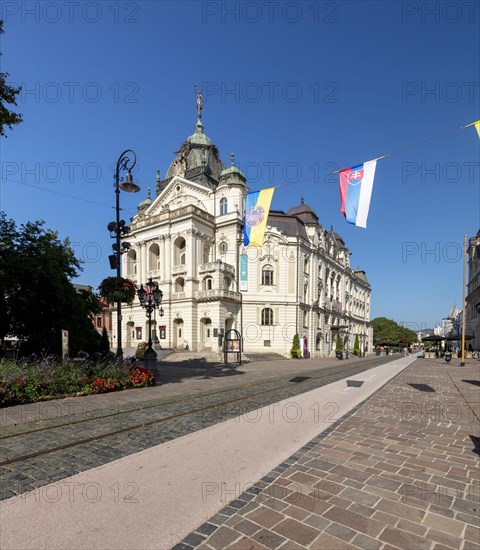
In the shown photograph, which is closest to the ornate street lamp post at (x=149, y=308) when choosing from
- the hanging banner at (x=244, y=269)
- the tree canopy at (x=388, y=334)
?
the hanging banner at (x=244, y=269)

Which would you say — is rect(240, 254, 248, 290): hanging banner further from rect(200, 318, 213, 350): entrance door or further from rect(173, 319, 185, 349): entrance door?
rect(173, 319, 185, 349): entrance door

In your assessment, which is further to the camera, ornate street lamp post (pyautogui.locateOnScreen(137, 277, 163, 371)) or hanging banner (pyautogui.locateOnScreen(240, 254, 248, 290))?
hanging banner (pyautogui.locateOnScreen(240, 254, 248, 290))

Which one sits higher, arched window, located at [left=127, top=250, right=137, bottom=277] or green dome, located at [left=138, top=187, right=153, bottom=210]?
green dome, located at [left=138, top=187, right=153, bottom=210]

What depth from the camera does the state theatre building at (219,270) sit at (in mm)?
39562

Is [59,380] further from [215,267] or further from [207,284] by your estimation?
[207,284]

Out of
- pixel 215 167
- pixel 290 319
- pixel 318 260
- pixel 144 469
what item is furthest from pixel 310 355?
pixel 144 469

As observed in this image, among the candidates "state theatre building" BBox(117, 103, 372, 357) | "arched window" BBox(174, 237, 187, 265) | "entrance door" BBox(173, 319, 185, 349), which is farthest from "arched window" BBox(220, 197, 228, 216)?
"entrance door" BBox(173, 319, 185, 349)

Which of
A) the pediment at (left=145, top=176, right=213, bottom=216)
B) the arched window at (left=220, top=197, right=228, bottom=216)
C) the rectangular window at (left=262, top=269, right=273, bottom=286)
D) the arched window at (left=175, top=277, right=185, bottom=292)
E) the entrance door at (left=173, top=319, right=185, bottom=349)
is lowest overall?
the entrance door at (left=173, top=319, right=185, bottom=349)

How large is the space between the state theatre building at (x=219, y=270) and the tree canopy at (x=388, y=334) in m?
53.3

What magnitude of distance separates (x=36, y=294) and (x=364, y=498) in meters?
17.1

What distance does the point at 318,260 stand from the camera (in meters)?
47.6

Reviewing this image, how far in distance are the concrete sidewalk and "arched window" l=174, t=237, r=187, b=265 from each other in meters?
36.9

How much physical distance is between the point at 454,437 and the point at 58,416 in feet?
28.1

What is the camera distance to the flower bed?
9297 mm
